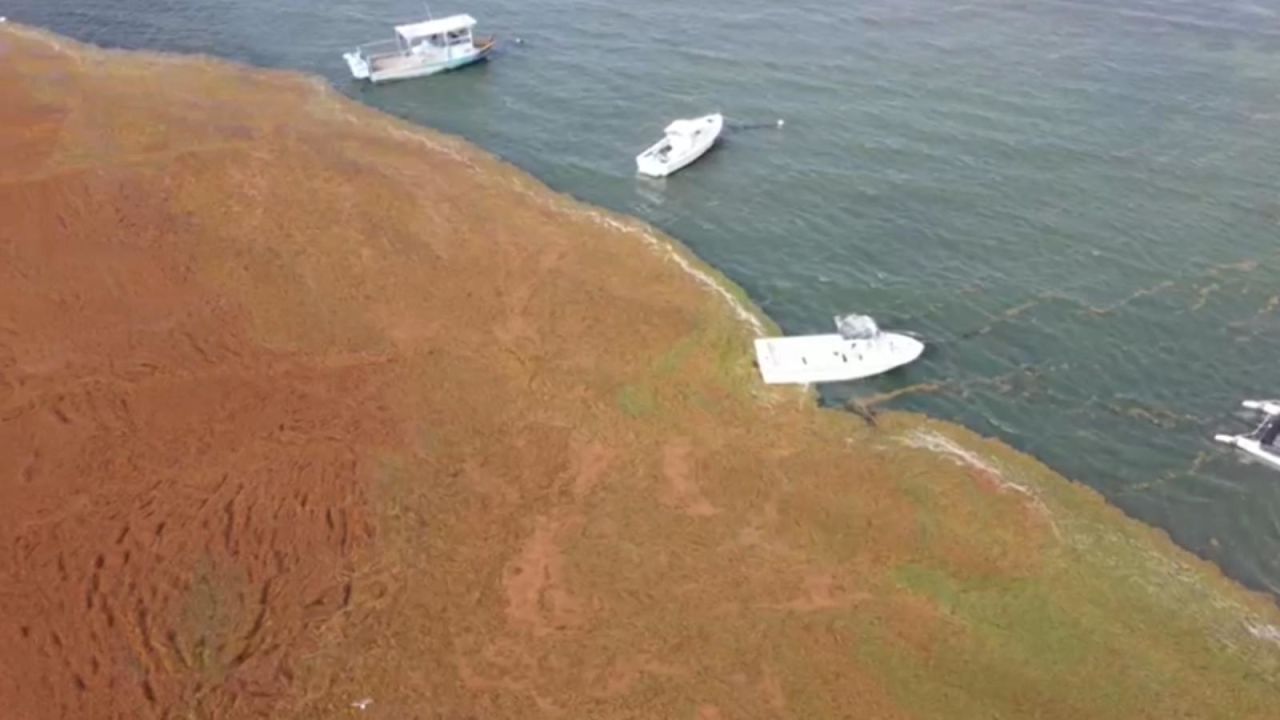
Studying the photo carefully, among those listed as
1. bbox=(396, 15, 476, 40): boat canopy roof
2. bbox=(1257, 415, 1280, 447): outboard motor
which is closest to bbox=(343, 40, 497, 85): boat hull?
bbox=(396, 15, 476, 40): boat canopy roof

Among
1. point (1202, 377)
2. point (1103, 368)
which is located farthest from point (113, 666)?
point (1202, 377)

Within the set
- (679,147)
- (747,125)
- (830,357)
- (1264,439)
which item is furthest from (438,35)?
(1264,439)

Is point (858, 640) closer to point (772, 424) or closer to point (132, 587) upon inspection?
point (772, 424)

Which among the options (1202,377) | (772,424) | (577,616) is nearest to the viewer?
(577,616)

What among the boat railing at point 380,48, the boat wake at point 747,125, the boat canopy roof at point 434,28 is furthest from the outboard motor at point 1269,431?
the boat railing at point 380,48

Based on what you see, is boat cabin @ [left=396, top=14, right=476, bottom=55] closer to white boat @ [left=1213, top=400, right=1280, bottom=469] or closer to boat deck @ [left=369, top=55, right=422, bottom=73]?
boat deck @ [left=369, top=55, right=422, bottom=73]

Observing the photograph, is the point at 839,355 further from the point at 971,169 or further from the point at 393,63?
the point at 393,63

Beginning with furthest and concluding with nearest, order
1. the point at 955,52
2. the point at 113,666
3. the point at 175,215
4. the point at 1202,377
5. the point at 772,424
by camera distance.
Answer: the point at 955,52 → the point at 175,215 → the point at 1202,377 → the point at 772,424 → the point at 113,666
